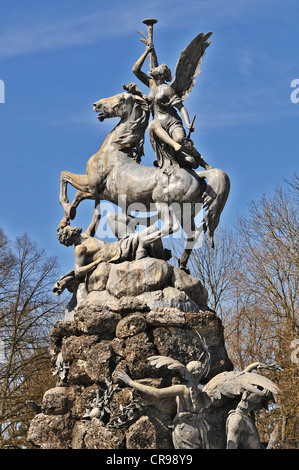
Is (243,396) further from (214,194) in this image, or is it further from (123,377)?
(214,194)

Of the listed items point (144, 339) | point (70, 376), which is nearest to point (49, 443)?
point (70, 376)

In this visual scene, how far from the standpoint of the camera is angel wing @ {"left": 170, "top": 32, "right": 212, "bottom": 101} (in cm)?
1039

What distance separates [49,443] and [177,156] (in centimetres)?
397

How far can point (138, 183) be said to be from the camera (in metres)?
9.90

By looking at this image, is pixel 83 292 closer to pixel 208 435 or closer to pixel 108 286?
pixel 108 286

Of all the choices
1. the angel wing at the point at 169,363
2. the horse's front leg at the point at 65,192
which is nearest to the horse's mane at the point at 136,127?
the horse's front leg at the point at 65,192

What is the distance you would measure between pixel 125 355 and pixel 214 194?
2.60m

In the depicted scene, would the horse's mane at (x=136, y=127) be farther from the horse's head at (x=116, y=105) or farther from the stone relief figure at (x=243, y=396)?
the stone relief figure at (x=243, y=396)

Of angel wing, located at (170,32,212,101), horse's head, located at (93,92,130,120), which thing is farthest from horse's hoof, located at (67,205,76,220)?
angel wing, located at (170,32,212,101)

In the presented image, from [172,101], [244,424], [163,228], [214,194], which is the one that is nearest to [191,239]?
[163,228]

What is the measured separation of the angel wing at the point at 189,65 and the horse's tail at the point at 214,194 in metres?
1.29

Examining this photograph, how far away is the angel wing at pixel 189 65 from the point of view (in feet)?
34.1

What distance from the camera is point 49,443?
335 inches

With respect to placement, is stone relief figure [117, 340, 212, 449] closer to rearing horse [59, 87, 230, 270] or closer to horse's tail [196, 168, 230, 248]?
rearing horse [59, 87, 230, 270]
